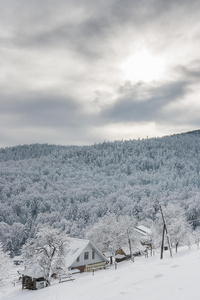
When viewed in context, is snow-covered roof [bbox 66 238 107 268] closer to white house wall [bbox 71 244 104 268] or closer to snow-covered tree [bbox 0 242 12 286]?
white house wall [bbox 71 244 104 268]

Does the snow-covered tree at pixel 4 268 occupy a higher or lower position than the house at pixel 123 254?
Result: higher

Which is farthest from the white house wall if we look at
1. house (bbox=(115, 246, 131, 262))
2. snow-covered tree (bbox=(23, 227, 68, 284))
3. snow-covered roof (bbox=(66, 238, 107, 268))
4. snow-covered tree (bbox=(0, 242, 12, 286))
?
snow-covered tree (bbox=(0, 242, 12, 286))

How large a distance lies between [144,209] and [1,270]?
13257 cm

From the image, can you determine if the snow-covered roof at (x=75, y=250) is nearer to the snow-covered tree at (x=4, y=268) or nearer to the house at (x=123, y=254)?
the house at (x=123, y=254)

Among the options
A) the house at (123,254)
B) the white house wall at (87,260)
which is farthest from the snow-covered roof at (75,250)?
the house at (123,254)

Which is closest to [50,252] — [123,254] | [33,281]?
[33,281]

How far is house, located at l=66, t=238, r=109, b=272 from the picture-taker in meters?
47.1

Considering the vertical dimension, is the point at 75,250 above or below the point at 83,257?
above

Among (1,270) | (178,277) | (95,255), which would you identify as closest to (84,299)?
(178,277)

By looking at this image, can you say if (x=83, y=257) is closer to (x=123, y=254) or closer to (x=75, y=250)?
(x=75, y=250)

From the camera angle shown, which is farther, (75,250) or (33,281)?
(75,250)

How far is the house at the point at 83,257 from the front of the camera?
47138 mm

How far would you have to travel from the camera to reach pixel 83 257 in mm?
48844

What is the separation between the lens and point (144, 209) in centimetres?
15350
